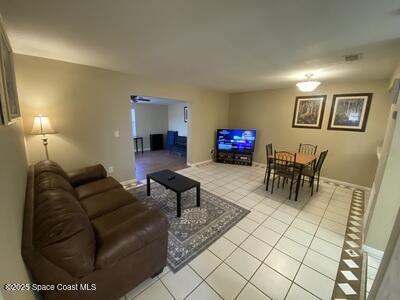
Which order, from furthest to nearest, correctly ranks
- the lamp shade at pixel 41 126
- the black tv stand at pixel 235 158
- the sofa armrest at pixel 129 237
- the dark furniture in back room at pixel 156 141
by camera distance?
the dark furniture in back room at pixel 156 141, the black tv stand at pixel 235 158, the lamp shade at pixel 41 126, the sofa armrest at pixel 129 237

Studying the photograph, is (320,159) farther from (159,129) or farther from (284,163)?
(159,129)

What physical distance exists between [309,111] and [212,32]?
3705 millimetres

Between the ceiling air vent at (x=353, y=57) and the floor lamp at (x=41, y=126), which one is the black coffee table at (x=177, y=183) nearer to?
the floor lamp at (x=41, y=126)

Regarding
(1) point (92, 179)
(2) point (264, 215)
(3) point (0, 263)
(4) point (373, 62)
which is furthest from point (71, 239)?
(4) point (373, 62)

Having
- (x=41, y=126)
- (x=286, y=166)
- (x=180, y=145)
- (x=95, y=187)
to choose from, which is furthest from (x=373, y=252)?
(x=180, y=145)

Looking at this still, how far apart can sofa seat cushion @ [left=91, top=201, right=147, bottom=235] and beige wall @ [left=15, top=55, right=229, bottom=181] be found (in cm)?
177

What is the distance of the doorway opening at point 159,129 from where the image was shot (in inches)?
262

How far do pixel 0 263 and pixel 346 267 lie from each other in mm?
2764

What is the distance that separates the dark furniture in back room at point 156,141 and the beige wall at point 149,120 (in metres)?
0.23

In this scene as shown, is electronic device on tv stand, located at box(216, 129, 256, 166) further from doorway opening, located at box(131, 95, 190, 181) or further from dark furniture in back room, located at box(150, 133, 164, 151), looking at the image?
dark furniture in back room, located at box(150, 133, 164, 151)

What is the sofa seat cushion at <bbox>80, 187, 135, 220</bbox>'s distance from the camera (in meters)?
1.89

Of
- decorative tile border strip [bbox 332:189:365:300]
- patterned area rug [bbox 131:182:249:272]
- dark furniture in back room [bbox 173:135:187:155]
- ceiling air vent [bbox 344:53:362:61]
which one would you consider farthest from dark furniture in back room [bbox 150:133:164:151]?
decorative tile border strip [bbox 332:189:365:300]

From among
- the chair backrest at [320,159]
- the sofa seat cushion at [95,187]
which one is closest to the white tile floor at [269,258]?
the chair backrest at [320,159]

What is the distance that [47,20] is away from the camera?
1.52 meters
